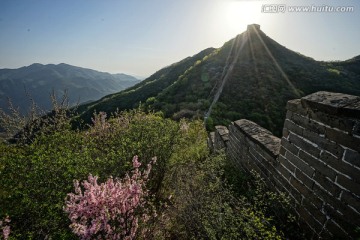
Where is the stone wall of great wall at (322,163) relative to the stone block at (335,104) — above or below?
below

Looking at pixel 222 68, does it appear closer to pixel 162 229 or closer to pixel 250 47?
pixel 250 47

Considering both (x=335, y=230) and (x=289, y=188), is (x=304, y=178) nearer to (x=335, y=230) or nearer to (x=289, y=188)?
(x=289, y=188)

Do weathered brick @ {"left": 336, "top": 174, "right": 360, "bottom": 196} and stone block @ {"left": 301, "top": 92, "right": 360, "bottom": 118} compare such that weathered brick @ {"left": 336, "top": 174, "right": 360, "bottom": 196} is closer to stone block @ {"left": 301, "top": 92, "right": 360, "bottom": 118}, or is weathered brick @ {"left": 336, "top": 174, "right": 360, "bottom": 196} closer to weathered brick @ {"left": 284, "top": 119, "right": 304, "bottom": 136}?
stone block @ {"left": 301, "top": 92, "right": 360, "bottom": 118}

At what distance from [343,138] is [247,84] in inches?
1106

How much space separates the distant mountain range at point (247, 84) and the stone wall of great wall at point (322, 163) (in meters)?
13.3

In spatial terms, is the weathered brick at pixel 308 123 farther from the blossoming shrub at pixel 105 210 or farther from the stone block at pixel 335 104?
the blossoming shrub at pixel 105 210

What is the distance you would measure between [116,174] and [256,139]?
2617mm

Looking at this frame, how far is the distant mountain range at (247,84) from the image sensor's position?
22.7 m

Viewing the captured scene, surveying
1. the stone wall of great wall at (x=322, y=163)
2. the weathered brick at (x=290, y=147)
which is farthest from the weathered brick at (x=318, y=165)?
the weathered brick at (x=290, y=147)

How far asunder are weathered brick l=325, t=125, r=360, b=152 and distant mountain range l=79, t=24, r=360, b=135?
46.2ft

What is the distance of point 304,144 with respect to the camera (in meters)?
3.02

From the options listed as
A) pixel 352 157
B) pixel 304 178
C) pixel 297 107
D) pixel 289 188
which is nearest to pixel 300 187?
pixel 304 178

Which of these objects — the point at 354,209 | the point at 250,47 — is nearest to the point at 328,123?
the point at 354,209

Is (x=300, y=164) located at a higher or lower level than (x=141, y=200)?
higher
